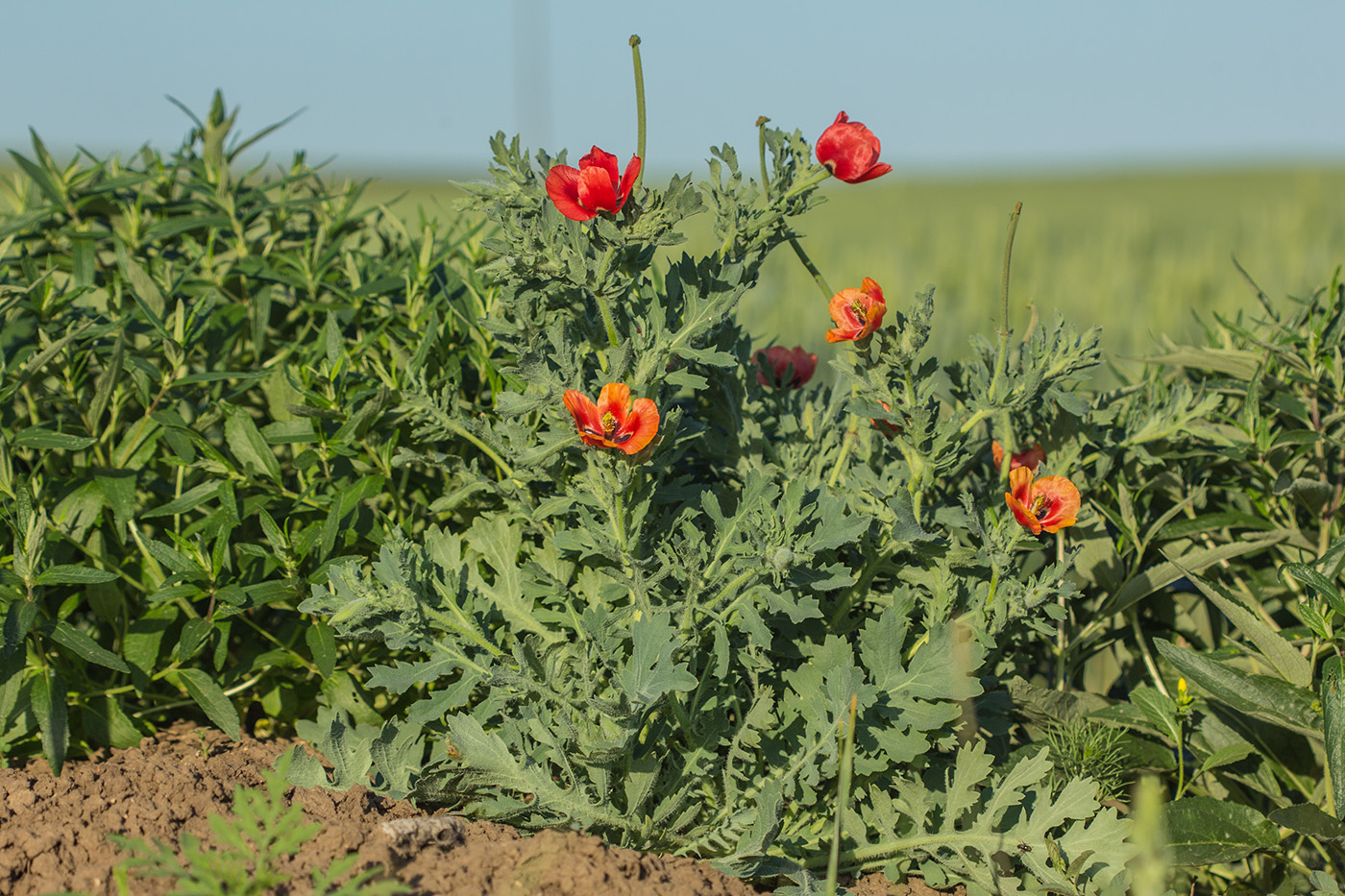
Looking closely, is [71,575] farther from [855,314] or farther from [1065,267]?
[1065,267]

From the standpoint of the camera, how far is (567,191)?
4.87 feet

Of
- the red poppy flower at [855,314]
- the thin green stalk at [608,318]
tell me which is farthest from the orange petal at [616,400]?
the red poppy flower at [855,314]

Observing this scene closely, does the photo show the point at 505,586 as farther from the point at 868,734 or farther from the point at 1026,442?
the point at 1026,442

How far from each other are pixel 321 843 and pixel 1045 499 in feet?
3.98

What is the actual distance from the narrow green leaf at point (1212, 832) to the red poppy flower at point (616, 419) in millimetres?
1123

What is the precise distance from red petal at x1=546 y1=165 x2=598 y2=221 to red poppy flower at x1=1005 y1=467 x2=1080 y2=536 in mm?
794

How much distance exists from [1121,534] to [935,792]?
791 millimetres

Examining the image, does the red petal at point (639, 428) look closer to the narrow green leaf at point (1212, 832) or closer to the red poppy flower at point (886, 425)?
the red poppy flower at point (886, 425)

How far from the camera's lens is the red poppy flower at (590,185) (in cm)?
145

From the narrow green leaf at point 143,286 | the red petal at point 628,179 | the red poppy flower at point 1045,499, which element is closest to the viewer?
the red petal at point 628,179

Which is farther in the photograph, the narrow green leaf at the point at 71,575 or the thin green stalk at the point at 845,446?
the thin green stalk at the point at 845,446

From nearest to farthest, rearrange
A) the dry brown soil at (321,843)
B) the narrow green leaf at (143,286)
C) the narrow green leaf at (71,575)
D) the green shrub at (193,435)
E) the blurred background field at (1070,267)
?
the dry brown soil at (321,843), the narrow green leaf at (71,575), the green shrub at (193,435), the narrow green leaf at (143,286), the blurred background field at (1070,267)

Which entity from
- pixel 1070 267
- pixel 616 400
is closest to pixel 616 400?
pixel 616 400

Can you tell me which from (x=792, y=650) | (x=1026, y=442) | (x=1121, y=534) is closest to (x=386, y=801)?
(x=792, y=650)
